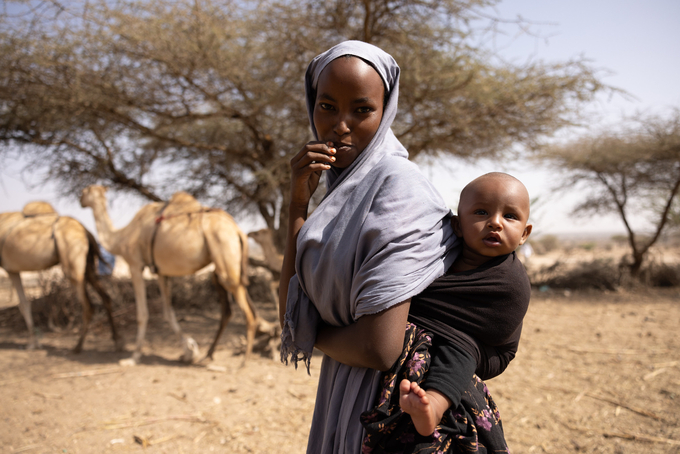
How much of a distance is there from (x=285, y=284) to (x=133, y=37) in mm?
5578

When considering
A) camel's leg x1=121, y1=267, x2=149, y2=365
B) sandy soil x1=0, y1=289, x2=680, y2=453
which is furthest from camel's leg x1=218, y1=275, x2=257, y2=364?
camel's leg x1=121, y1=267, x2=149, y2=365

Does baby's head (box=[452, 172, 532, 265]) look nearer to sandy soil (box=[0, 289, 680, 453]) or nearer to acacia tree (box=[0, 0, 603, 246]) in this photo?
sandy soil (box=[0, 289, 680, 453])

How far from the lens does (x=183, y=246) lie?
5020 millimetres

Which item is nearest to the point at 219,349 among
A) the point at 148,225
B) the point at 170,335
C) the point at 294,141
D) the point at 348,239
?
the point at 170,335

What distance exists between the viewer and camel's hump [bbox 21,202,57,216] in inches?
241

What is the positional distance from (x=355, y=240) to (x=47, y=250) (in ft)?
20.4

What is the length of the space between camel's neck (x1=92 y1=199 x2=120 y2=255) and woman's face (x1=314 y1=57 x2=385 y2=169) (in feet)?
17.1

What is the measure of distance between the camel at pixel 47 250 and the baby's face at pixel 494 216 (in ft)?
19.7

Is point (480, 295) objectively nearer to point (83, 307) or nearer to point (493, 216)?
point (493, 216)

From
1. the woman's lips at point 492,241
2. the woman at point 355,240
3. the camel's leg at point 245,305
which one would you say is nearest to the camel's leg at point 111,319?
the camel's leg at point 245,305

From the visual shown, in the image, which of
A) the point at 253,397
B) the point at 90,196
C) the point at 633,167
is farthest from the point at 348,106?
the point at 633,167

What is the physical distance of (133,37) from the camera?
17.9 feet

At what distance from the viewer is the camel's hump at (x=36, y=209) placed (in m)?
6.12

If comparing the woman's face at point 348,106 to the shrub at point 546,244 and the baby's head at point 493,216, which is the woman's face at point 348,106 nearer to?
the baby's head at point 493,216
